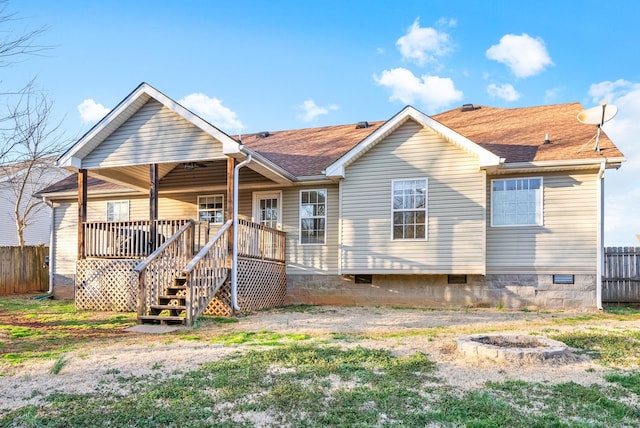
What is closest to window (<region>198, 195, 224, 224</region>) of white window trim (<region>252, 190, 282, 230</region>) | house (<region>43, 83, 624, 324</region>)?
white window trim (<region>252, 190, 282, 230</region>)

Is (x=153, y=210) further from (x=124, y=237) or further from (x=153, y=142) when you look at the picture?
(x=153, y=142)

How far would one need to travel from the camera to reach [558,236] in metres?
10.9

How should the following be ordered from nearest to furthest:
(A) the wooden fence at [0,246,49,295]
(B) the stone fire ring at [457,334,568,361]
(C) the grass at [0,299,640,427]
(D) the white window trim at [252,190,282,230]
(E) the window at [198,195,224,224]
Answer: (C) the grass at [0,299,640,427], (B) the stone fire ring at [457,334,568,361], (D) the white window trim at [252,190,282,230], (E) the window at [198,195,224,224], (A) the wooden fence at [0,246,49,295]

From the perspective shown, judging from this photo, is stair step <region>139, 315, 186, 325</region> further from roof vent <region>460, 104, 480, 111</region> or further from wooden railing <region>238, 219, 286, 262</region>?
roof vent <region>460, 104, 480, 111</region>

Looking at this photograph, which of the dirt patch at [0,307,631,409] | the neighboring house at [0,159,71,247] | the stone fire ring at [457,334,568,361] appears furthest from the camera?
the neighboring house at [0,159,71,247]

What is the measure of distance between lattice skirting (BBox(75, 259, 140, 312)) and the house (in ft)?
0.33

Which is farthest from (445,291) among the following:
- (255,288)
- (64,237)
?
(64,237)

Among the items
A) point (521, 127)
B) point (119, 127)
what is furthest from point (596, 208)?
point (119, 127)

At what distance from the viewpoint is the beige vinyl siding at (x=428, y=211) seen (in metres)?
11.0

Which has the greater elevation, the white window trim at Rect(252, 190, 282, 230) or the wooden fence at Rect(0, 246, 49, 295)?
the white window trim at Rect(252, 190, 282, 230)

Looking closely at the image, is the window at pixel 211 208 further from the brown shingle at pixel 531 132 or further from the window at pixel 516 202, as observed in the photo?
the window at pixel 516 202

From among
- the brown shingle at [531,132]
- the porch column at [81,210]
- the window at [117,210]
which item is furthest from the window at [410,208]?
the window at [117,210]

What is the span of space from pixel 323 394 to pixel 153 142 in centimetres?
841

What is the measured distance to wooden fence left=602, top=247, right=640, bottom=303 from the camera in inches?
484
